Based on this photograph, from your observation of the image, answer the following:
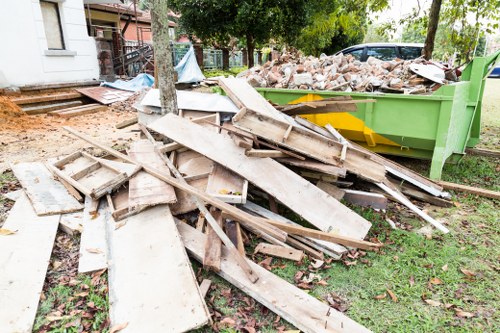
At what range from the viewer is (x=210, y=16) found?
10844 mm

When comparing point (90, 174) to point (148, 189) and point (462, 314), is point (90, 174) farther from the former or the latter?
point (462, 314)

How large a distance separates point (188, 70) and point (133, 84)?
289cm

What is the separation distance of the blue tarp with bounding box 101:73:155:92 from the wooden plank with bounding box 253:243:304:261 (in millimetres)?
9459

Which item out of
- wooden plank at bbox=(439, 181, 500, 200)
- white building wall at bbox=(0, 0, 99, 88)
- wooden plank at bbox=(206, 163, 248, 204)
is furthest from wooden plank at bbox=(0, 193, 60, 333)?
white building wall at bbox=(0, 0, 99, 88)

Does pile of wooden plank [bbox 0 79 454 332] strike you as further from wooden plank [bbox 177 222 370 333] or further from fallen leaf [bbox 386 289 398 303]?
fallen leaf [bbox 386 289 398 303]

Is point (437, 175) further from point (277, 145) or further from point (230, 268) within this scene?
point (230, 268)

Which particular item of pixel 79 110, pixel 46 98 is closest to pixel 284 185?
pixel 79 110

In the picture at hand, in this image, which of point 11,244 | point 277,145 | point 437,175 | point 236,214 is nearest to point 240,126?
point 277,145

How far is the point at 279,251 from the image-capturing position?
3.10 metres

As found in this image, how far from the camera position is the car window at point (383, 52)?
10.9m

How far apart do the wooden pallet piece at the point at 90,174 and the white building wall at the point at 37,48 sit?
232 inches

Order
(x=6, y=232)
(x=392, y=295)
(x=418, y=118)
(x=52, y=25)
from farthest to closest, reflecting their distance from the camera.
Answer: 1. (x=52, y=25)
2. (x=418, y=118)
3. (x=6, y=232)
4. (x=392, y=295)

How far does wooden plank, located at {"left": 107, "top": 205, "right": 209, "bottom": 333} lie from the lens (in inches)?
88.5

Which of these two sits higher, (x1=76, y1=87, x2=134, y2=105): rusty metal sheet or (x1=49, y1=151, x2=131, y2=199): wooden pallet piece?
(x1=76, y1=87, x2=134, y2=105): rusty metal sheet
